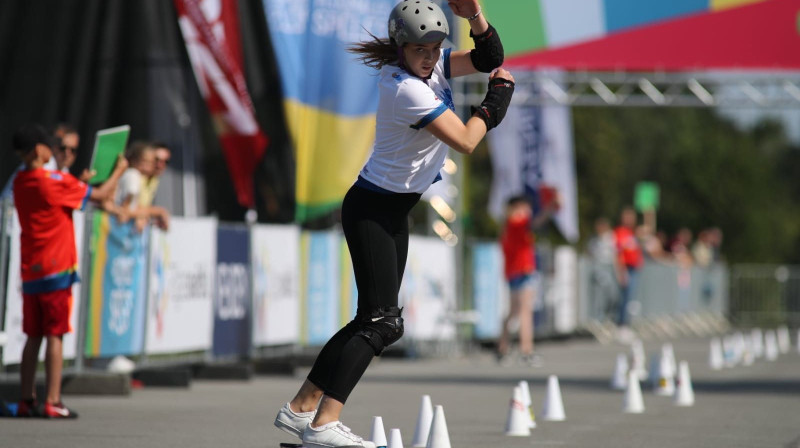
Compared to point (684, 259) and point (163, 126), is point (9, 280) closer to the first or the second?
point (163, 126)

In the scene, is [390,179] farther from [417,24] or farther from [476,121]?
[417,24]

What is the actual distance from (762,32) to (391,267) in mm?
13287

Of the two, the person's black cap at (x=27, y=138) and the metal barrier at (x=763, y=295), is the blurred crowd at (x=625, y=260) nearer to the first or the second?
the metal barrier at (x=763, y=295)

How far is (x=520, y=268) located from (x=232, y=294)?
437 cm

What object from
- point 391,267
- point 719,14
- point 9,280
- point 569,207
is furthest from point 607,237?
point 391,267

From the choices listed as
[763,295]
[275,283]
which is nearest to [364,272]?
[275,283]

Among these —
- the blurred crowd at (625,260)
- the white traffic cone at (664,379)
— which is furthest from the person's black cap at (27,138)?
the blurred crowd at (625,260)

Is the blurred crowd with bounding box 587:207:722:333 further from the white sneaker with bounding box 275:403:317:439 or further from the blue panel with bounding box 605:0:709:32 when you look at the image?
the white sneaker with bounding box 275:403:317:439

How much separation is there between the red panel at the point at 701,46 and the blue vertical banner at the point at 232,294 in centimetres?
627

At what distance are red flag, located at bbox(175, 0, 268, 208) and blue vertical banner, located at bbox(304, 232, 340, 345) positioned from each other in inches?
54.5

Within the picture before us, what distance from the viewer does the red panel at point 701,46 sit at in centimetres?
1894

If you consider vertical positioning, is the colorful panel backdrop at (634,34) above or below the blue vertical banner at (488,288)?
above

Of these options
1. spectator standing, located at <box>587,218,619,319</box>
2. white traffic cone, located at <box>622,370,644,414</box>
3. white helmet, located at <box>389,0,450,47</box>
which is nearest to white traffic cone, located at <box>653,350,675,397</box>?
white traffic cone, located at <box>622,370,644,414</box>

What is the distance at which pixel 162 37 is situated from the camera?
1384 cm
